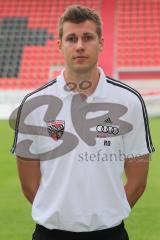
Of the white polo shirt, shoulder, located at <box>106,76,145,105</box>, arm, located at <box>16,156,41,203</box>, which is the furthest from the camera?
arm, located at <box>16,156,41,203</box>

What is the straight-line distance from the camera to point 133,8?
2084 cm

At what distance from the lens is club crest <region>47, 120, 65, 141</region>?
7.18 feet

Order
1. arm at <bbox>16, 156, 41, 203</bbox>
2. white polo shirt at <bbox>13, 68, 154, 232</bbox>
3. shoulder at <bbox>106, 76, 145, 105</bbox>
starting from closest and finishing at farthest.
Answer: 1. white polo shirt at <bbox>13, 68, 154, 232</bbox>
2. shoulder at <bbox>106, 76, 145, 105</bbox>
3. arm at <bbox>16, 156, 41, 203</bbox>

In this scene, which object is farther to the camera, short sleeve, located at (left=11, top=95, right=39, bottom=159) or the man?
short sleeve, located at (left=11, top=95, right=39, bottom=159)

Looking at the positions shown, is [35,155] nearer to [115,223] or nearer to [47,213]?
[47,213]

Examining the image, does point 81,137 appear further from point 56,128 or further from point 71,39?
point 71,39

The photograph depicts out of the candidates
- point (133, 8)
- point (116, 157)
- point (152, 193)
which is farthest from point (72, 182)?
point (133, 8)

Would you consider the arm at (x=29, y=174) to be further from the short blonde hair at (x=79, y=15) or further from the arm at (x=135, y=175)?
the short blonde hair at (x=79, y=15)

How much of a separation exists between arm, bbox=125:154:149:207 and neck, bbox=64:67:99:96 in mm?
423

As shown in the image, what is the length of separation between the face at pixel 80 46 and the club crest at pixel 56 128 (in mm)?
255

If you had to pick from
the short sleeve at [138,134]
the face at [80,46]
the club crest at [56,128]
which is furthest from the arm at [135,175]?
the face at [80,46]

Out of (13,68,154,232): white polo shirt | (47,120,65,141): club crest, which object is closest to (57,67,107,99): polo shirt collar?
(13,68,154,232): white polo shirt

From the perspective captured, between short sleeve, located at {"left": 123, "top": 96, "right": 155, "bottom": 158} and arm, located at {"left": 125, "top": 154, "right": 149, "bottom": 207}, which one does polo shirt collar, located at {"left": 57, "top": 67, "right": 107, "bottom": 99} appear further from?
arm, located at {"left": 125, "top": 154, "right": 149, "bottom": 207}

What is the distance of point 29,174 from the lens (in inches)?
96.1
